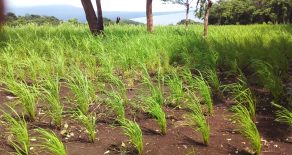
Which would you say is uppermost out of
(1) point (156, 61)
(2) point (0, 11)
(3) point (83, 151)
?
(2) point (0, 11)

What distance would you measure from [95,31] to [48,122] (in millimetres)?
5997

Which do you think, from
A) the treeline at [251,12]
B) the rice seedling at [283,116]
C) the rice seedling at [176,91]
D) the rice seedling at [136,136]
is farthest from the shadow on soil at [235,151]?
the treeline at [251,12]

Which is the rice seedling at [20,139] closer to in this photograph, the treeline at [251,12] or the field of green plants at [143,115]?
the field of green plants at [143,115]

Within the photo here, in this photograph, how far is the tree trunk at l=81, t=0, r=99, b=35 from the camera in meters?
9.02

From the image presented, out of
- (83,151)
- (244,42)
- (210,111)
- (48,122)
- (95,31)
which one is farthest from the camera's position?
(95,31)

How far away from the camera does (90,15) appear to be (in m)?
9.15

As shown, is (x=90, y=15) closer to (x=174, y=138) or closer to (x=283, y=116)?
(x=174, y=138)

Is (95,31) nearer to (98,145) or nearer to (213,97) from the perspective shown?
(213,97)

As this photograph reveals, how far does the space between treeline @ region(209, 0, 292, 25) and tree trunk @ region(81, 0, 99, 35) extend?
19.2 meters

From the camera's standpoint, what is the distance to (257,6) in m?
30.2

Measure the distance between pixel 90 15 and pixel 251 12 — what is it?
74.7 ft

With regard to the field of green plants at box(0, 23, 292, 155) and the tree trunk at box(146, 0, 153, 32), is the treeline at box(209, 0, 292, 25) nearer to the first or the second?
the tree trunk at box(146, 0, 153, 32)

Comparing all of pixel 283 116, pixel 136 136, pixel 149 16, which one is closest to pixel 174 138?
pixel 136 136

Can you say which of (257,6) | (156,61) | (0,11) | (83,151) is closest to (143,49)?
(156,61)
